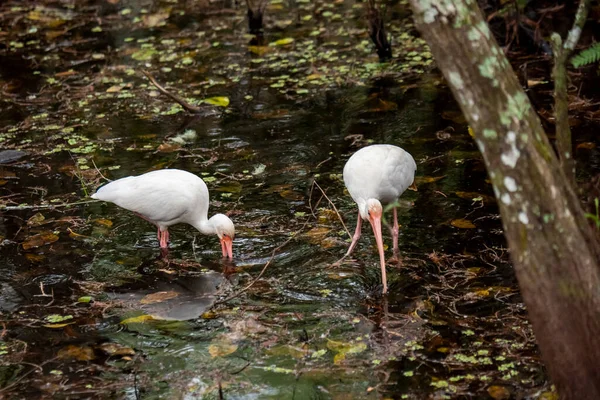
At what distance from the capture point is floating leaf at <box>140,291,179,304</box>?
218 inches

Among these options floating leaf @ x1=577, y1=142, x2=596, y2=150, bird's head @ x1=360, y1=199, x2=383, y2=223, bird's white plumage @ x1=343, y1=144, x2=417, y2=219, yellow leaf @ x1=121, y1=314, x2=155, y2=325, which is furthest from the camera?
floating leaf @ x1=577, y1=142, x2=596, y2=150

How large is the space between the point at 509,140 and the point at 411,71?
6.04m

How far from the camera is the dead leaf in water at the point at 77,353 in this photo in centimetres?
484

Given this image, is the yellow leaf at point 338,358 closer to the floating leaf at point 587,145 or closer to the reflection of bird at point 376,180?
the reflection of bird at point 376,180

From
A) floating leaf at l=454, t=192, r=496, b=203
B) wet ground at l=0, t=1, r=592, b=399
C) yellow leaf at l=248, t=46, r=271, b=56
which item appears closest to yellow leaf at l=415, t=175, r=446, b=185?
wet ground at l=0, t=1, r=592, b=399

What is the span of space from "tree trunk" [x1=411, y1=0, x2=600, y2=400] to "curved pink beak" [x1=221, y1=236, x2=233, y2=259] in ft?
9.06

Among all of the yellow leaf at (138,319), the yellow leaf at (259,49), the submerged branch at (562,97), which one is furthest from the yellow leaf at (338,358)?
the yellow leaf at (259,49)

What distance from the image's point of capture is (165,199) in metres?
6.16

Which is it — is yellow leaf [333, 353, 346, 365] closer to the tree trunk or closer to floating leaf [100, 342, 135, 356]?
floating leaf [100, 342, 135, 356]

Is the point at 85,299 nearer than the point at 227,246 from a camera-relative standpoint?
Yes

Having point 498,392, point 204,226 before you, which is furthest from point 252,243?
point 498,392

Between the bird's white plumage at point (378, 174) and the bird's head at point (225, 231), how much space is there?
0.87 metres

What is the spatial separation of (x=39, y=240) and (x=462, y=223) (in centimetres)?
308

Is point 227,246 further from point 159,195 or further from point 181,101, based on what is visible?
point 181,101
